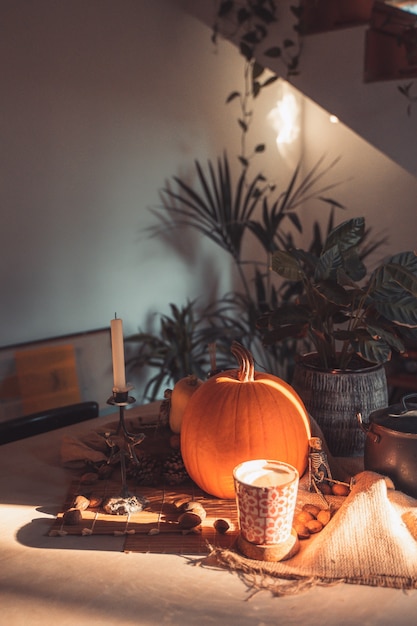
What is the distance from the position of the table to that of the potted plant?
0.49 metres

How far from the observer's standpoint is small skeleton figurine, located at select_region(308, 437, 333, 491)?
1206mm

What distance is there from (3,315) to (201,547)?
1877 millimetres

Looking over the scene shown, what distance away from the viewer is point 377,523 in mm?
1062

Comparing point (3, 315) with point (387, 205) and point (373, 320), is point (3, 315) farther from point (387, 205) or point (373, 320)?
point (387, 205)

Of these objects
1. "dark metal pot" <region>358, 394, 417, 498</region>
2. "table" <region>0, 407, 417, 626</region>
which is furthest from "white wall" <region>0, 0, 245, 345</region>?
"dark metal pot" <region>358, 394, 417, 498</region>

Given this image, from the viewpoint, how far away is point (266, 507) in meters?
1.01

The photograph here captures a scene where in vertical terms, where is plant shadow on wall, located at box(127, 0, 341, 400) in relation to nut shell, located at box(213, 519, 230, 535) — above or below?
above

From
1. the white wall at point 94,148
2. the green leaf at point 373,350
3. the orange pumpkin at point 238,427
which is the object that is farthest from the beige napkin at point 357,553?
the white wall at point 94,148

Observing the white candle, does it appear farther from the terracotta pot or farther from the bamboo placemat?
the terracotta pot

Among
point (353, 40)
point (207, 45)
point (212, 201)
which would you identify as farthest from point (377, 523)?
point (207, 45)

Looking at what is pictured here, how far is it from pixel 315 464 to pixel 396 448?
0.48 ft

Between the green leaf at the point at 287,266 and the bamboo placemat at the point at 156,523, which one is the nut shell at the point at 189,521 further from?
the green leaf at the point at 287,266

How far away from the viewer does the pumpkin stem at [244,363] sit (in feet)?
4.16

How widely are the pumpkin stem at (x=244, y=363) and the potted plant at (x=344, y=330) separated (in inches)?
8.1
